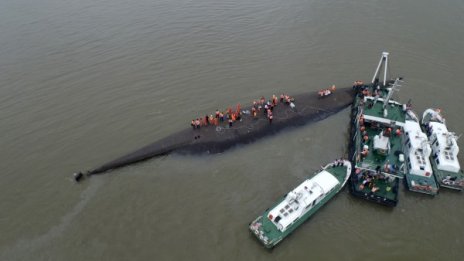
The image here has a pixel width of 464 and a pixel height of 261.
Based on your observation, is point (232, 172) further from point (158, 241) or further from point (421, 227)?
point (421, 227)

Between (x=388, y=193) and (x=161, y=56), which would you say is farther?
(x=161, y=56)

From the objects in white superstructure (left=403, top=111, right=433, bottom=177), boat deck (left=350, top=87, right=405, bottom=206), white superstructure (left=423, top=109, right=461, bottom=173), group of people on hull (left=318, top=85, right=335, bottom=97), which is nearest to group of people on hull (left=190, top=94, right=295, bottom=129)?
group of people on hull (left=318, top=85, right=335, bottom=97)

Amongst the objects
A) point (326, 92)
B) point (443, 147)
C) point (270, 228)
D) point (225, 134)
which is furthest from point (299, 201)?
point (326, 92)

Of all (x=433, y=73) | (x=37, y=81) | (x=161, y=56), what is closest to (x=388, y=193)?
(x=433, y=73)

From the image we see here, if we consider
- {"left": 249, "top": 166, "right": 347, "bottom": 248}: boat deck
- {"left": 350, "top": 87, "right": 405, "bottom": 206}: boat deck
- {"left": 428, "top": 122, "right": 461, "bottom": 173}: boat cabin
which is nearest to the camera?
{"left": 249, "top": 166, "right": 347, "bottom": 248}: boat deck

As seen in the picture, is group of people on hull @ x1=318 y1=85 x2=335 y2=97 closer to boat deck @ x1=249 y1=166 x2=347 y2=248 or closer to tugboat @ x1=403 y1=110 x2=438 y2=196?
tugboat @ x1=403 y1=110 x2=438 y2=196

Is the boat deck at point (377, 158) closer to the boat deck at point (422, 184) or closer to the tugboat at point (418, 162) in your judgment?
the tugboat at point (418, 162)
